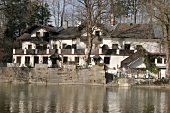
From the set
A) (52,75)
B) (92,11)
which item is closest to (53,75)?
(52,75)

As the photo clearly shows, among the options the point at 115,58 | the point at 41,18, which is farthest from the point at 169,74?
the point at 41,18

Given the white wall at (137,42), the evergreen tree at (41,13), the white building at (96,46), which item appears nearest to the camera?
the white building at (96,46)

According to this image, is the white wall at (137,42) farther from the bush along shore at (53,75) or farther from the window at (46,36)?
the bush along shore at (53,75)

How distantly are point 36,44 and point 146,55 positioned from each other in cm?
1743

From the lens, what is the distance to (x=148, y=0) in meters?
41.3

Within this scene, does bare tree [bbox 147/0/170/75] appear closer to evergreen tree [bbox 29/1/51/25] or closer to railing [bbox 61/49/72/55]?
railing [bbox 61/49/72/55]

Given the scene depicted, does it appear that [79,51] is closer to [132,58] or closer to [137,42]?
[132,58]

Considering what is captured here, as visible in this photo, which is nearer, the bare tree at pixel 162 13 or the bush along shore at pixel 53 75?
the bare tree at pixel 162 13

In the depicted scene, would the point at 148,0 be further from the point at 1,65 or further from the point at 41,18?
the point at 41,18

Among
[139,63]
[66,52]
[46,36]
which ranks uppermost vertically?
→ [46,36]

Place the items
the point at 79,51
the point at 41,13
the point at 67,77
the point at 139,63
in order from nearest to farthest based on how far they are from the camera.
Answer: the point at 67,77 < the point at 139,63 < the point at 79,51 < the point at 41,13

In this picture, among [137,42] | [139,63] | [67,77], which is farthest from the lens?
[137,42]

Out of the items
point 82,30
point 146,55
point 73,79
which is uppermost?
point 82,30

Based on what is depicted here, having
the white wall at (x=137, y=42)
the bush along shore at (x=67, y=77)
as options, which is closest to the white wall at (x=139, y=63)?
the white wall at (x=137, y=42)
